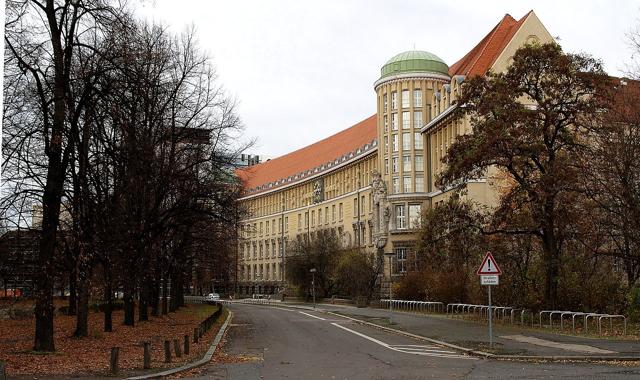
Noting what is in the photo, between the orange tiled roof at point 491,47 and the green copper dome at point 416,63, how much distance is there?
3484 millimetres

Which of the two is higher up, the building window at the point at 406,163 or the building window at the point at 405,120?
the building window at the point at 405,120

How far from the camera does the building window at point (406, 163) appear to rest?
83.1 metres

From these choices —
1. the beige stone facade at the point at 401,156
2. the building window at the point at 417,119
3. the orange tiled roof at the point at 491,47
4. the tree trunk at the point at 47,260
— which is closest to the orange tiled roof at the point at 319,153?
the beige stone facade at the point at 401,156

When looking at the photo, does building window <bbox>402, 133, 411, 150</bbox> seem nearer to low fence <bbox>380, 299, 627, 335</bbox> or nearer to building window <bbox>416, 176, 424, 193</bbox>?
building window <bbox>416, 176, 424, 193</bbox>

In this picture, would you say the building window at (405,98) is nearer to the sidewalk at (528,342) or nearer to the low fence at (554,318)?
the low fence at (554,318)

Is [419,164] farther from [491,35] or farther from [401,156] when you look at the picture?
[491,35]

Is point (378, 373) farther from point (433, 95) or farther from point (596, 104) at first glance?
point (433, 95)

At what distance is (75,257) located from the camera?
1941 centimetres

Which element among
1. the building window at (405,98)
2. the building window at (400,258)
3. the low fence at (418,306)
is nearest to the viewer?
the low fence at (418,306)

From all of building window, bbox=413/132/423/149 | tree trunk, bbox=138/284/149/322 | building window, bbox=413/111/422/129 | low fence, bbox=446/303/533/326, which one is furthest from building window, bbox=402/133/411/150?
tree trunk, bbox=138/284/149/322

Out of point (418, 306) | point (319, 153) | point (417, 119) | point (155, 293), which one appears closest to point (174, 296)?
point (155, 293)

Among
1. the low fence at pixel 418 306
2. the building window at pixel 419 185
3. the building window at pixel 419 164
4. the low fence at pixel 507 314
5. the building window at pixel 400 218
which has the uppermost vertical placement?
the building window at pixel 419 164

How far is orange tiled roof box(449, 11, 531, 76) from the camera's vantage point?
71688mm

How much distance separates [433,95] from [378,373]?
A: 6890 centimetres
